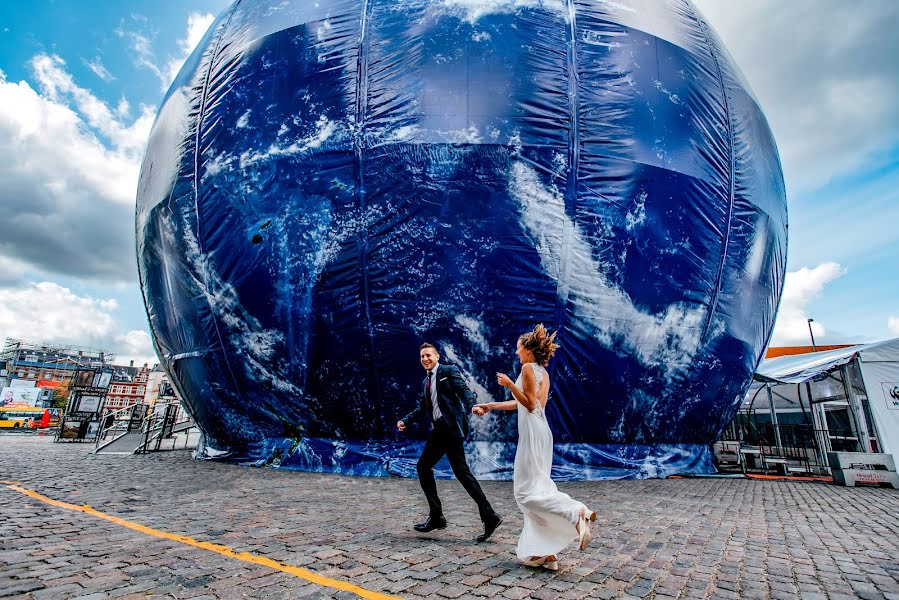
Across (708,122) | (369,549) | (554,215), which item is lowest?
(369,549)

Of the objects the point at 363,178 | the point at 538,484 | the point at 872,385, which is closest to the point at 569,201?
the point at 363,178

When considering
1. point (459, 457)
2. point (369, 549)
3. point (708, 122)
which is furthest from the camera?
point (708, 122)

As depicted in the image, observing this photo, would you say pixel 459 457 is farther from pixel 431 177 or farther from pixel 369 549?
pixel 431 177

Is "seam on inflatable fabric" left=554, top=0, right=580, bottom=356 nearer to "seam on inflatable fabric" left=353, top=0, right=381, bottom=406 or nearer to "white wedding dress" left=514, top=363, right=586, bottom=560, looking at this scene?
"seam on inflatable fabric" left=353, top=0, right=381, bottom=406

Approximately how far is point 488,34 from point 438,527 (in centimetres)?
645

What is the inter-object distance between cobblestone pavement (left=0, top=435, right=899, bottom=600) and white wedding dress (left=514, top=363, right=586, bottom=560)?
0.55 ft

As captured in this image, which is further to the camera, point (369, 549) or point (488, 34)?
point (488, 34)

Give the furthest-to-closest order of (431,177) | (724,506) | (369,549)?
1. (431,177)
2. (724,506)
3. (369,549)

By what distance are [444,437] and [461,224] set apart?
11.2 ft

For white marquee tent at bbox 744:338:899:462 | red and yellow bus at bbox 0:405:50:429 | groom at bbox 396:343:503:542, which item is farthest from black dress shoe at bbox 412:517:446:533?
red and yellow bus at bbox 0:405:50:429

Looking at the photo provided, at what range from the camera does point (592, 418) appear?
7016mm

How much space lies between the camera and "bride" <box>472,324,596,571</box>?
2.88 m

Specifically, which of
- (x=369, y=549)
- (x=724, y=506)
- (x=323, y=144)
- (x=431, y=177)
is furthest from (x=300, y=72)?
(x=724, y=506)

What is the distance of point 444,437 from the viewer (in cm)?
376
